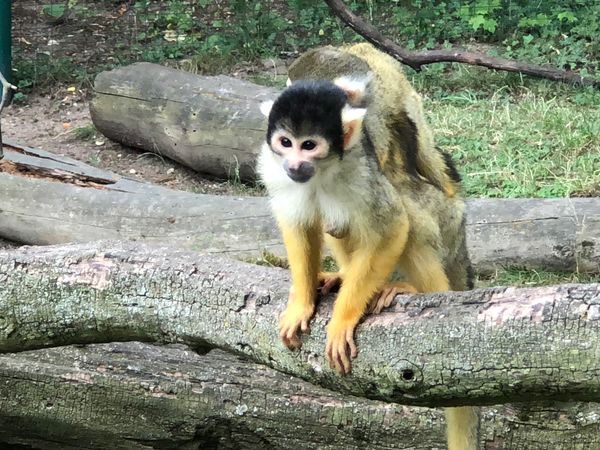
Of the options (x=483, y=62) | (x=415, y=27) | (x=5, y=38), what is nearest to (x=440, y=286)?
(x=483, y=62)

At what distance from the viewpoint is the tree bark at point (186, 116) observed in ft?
21.8

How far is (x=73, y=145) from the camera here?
7.63m

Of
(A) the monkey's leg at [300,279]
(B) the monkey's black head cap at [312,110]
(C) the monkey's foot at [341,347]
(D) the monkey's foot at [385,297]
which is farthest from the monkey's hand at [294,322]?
(B) the monkey's black head cap at [312,110]

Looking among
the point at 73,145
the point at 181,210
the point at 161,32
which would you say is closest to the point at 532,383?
the point at 181,210

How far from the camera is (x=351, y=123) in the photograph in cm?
284

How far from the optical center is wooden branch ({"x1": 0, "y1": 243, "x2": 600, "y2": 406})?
2.32 m

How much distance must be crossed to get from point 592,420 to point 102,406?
200 centimetres

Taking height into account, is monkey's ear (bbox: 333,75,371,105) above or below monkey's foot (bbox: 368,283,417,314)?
above

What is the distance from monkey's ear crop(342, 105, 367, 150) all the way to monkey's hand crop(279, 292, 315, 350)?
0.54m

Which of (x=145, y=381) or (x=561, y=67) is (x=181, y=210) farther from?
(x=561, y=67)

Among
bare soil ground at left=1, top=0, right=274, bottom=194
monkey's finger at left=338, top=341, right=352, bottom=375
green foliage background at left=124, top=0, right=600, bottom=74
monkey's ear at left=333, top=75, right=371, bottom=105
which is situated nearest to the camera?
monkey's finger at left=338, top=341, right=352, bottom=375

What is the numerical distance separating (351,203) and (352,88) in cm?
43

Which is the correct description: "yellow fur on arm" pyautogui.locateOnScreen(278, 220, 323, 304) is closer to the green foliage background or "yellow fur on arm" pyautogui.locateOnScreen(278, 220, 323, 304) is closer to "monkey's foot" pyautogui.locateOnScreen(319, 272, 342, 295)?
"monkey's foot" pyautogui.locateOnScreen(319, 272, 342, 295)

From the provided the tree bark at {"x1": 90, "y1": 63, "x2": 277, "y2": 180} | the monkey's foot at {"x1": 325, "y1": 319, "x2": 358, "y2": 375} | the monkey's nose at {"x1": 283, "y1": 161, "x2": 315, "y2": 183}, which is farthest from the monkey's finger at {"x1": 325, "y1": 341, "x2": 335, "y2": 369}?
the tree bark at {"x1": 90, "y1": 63, "x2": 277, "y2": 180}
